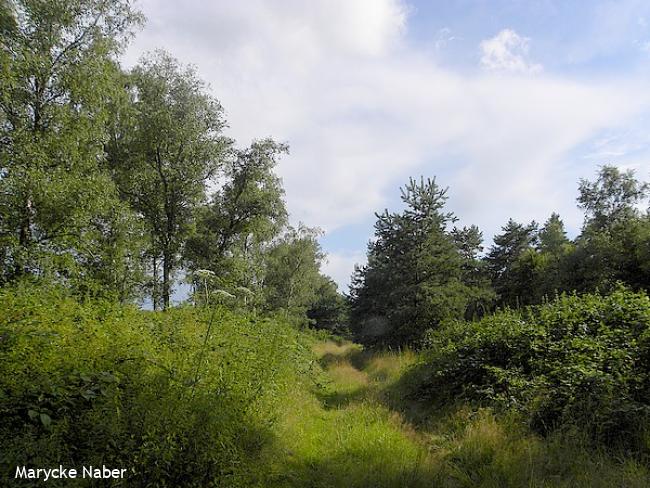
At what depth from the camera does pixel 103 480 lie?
3119 mm

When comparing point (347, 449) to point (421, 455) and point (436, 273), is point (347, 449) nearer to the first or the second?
point (421, 455)

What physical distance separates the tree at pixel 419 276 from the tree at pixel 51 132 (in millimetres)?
11716

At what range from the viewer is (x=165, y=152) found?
17.5 meters

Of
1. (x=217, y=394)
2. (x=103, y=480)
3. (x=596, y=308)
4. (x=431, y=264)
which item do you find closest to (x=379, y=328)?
(x=431, y=264)

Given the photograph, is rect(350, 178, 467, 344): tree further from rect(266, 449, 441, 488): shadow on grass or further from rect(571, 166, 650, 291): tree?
rect(266, 449, 441, 488): shadow on grass

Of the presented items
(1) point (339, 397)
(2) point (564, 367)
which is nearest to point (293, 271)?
(1) point (339, 397)

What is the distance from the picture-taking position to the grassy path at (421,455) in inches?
171

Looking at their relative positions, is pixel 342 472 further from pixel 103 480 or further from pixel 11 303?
pixel 11 303

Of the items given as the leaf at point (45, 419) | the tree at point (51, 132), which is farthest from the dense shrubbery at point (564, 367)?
the tree at point (51, 132)

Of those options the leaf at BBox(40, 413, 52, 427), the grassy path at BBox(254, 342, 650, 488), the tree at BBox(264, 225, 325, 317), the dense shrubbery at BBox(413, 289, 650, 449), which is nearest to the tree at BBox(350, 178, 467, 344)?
the dense shrubbery at BBox(413, 289, 650, 449)

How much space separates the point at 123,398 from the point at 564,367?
6.80 metres

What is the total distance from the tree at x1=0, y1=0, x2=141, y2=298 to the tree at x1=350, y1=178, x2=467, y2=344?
11.7 metres

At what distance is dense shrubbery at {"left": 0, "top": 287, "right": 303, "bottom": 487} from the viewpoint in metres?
3.20

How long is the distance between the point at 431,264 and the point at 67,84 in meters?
14.5
